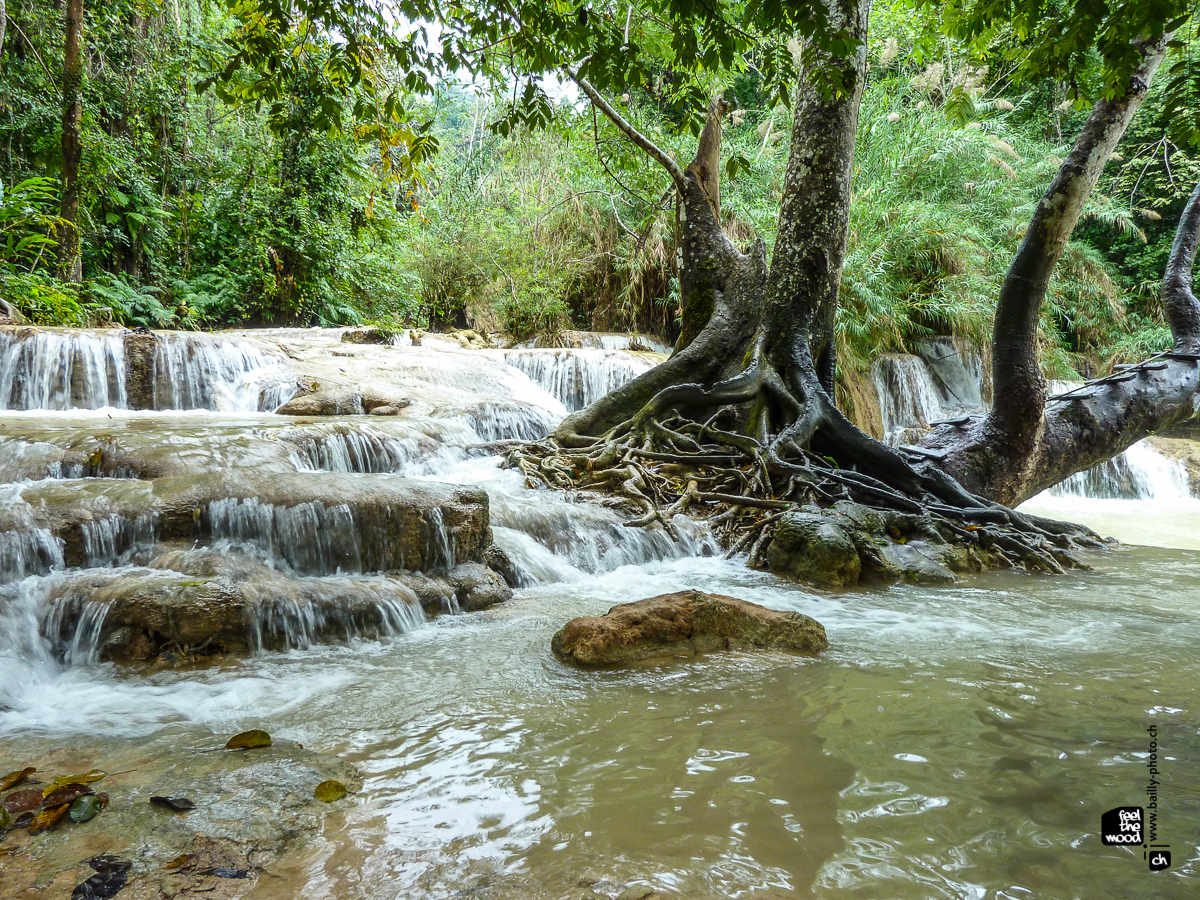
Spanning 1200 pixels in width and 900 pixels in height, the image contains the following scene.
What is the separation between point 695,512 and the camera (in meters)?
5.79

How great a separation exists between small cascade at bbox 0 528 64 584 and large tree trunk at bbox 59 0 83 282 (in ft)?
27.9

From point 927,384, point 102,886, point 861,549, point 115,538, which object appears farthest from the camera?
point 927,384

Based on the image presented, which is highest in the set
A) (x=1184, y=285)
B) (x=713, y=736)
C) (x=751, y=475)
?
(x=1184, y=285)

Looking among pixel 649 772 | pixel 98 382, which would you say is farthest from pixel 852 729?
pixel 98 382

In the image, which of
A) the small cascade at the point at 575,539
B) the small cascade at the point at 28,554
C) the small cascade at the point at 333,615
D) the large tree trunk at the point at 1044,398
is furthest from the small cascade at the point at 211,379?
the large tree trunk at the point at 1044,398

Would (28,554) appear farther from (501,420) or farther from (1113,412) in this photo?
(1113,412)

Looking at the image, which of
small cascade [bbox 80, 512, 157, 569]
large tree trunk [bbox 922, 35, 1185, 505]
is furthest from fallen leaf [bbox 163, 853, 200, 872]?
large tree trunk [bbox 922, 35, 1185, 505]

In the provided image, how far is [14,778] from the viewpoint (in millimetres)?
1830

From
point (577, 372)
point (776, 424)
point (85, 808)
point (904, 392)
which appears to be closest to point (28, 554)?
point (85, 808)

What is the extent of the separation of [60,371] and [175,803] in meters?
7.83

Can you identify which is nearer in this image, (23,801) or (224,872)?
(224,872)

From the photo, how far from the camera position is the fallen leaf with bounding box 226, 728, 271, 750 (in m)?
2.07

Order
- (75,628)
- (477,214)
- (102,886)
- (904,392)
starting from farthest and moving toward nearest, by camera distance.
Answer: (477,214) → (904,392) → (75,628) → (102,886)

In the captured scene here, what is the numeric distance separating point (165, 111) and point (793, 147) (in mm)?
12244
